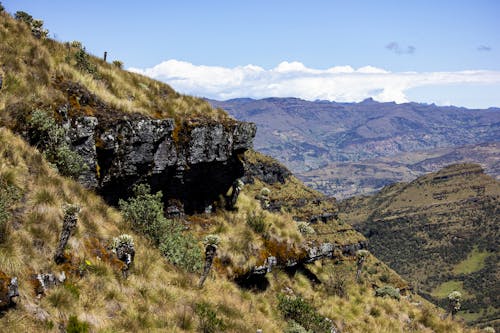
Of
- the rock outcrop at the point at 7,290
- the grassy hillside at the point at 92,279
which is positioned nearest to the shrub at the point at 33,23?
the grassy hillside at the point at 92,279

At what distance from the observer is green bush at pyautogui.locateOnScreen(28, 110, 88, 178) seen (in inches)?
651

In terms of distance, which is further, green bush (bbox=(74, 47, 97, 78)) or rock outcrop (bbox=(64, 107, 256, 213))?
green bush (bbox=(74, 47, 97, 78))

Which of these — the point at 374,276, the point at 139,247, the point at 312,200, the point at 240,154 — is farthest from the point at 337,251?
the point at 139,247

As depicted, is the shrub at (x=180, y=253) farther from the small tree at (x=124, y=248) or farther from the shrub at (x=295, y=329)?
the shrub at (x=295, y=329)

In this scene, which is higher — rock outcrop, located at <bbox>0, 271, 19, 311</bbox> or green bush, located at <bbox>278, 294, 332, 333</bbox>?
rock outcrop, located at <bbox>0, 271, 19, 311</bbox>

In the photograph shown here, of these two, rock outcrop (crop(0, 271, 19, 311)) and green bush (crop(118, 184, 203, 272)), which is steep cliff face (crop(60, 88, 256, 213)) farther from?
rock outcrop (crop(0, 271, 19, 311))

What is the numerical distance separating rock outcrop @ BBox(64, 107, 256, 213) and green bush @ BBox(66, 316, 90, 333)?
904 cm

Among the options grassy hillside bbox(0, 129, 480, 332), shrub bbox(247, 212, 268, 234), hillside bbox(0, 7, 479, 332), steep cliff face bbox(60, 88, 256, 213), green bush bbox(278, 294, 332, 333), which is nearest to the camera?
grassy hillside bbox(0, 129, 480, 332)

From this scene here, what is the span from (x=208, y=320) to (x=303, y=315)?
7.78m

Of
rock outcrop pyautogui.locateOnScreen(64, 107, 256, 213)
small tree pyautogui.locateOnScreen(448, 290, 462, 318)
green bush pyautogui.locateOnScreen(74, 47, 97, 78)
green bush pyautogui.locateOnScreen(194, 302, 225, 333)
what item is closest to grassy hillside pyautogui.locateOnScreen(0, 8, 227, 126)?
green bush pyautogui.locateOnScreen(74, 47, 97, 78)

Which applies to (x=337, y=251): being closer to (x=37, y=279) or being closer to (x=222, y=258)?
(x=222, y=258)

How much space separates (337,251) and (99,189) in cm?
13981

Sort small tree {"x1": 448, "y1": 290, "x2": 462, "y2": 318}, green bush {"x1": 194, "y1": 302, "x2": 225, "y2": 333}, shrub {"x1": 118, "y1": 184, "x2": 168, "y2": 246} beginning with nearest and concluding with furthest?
green bush {"x1": 194, "y1": 302, "x2": 225, "y2": 333}
shrub {"x1": 118, "y1": 184, "x2": 168, "y2": 246}
small tree {"x1": 448, "y1": 290, "x2": 462, "y2": 318}

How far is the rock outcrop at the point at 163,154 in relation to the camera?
62.0ft
